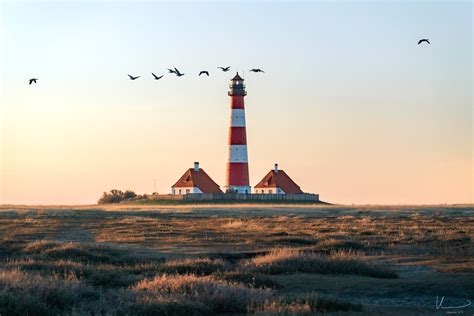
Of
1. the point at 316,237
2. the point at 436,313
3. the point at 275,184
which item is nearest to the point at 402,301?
the point at 436,313

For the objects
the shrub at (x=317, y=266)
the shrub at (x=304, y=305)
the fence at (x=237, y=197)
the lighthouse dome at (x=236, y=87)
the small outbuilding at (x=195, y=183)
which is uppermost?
the lighthouse dome at (x=236, y=87)

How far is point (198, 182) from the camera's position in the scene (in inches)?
4638

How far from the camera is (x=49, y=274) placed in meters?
26.0

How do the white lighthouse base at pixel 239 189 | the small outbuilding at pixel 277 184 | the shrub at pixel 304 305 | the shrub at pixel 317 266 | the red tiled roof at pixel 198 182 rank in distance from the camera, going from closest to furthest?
1. the shrub at pixel 304 305
2. the shrub at pixel 317 266
3. the white lighthouse base at pixel 239 189
4. the red tiled roof at pixel 198 182
5. the small outbuilding at pixel 277 184

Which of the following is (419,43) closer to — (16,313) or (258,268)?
(258,268)

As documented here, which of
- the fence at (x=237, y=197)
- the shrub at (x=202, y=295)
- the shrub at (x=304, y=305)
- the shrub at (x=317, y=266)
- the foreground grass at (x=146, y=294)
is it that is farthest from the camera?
the fence at (x=237, y=197)

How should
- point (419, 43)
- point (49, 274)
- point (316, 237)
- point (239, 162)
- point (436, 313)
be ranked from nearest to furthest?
point (436, 313), point (49, 274), point (419, 43), point (316, 237), point (239, 162)

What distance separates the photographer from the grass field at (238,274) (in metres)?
19.8

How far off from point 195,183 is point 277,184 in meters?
11.1

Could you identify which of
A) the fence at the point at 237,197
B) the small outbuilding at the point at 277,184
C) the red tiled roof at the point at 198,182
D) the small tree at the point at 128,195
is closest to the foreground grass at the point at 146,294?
Result: the fence at the point at 237,197

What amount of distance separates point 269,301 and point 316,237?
79.2 ft

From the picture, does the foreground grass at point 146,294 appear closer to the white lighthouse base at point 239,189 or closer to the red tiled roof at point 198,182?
the white lighthouse base at point 239,189

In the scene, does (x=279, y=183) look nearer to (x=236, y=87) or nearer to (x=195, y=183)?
(x=195, y=183)

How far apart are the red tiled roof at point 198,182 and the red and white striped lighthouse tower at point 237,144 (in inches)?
342
